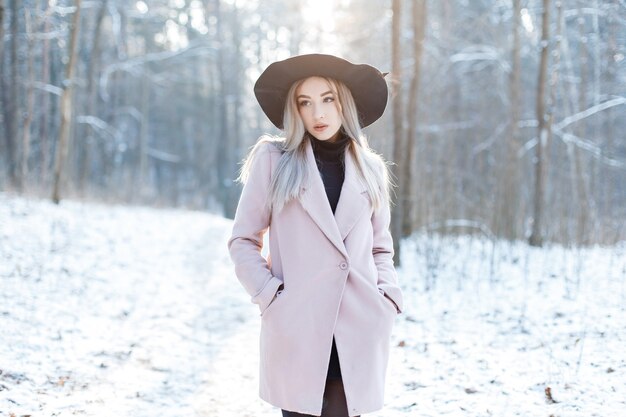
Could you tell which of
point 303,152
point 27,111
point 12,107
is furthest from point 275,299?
point 12,107

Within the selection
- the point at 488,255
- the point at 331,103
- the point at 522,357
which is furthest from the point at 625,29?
the point at 331,103

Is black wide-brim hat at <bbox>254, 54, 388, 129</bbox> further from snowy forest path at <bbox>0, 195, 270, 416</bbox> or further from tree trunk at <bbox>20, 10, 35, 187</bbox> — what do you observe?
tree trunk at <bbox>20, 10, 35, 187</bbox>

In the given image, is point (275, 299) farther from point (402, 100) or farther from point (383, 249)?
point (402, 100)

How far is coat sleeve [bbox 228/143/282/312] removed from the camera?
2342 mm

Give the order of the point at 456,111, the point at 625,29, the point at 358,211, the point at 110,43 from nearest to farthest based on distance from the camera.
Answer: the point at 358,211 → the point at 625,29 → the point at 456,111 → the point at 110,43

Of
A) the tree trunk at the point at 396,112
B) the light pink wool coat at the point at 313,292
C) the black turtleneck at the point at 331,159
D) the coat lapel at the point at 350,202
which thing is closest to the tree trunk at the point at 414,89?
the tree trunk at the point at 396,112

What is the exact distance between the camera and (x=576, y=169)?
13.0 m

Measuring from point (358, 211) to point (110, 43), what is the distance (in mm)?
24566

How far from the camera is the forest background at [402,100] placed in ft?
30.8

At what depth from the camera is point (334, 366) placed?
2348mm

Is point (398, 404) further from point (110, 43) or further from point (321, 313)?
point (110, 43)

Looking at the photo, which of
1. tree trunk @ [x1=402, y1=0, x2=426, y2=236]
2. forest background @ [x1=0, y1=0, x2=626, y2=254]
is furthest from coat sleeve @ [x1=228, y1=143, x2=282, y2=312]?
tree trunk @ [x1=402, y1=0, x2=426, y2=236]

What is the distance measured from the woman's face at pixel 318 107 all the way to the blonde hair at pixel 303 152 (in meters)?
0.02

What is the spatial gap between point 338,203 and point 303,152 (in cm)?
28
